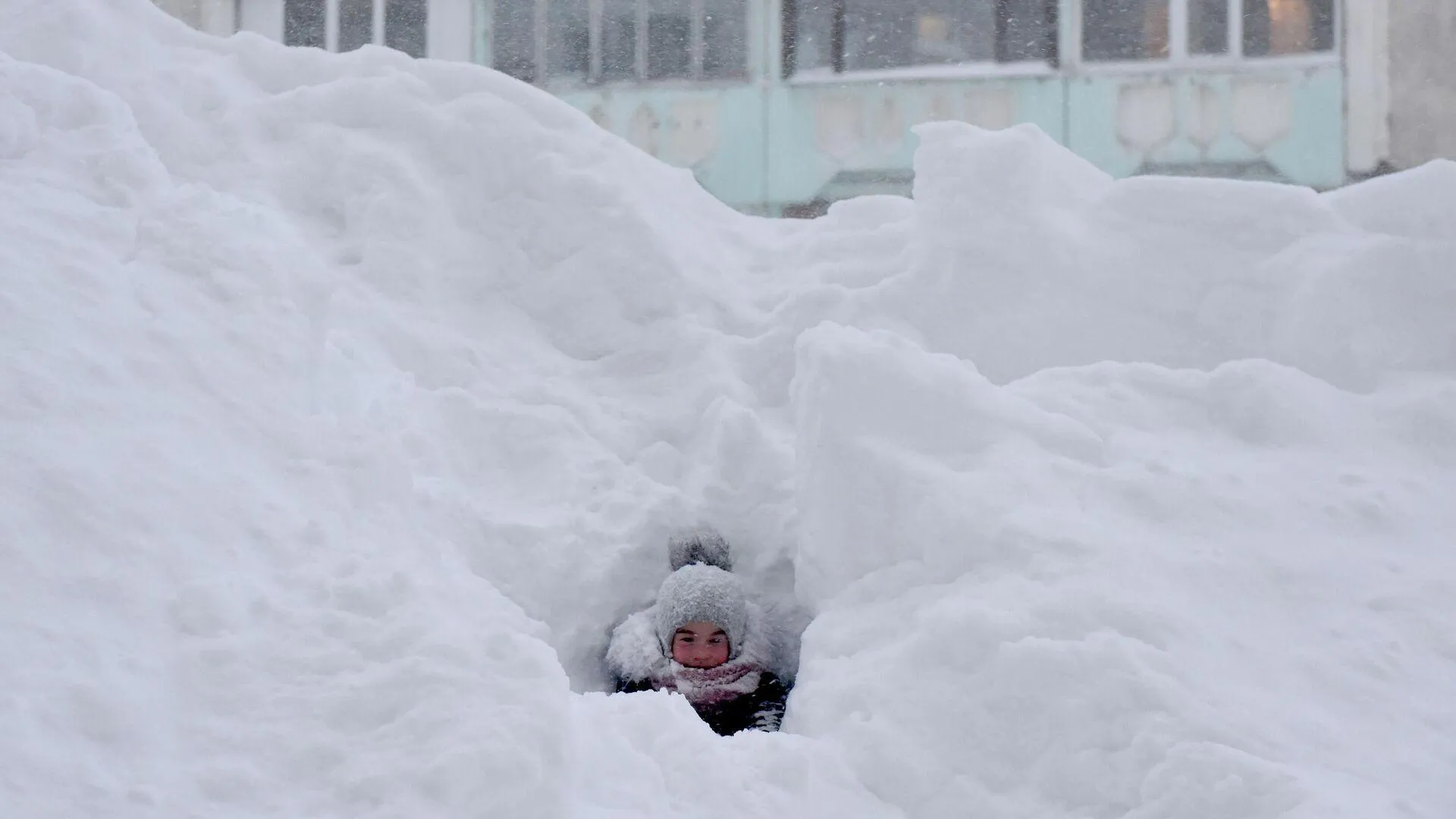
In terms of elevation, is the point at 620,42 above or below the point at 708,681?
above

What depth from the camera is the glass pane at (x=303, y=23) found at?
11000 millimetres

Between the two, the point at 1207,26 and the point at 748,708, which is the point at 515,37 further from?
the point at 748,708

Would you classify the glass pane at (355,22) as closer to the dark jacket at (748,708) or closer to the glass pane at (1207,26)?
the glass pane at (1207,26)

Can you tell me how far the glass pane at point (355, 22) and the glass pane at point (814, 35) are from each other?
3.78 m

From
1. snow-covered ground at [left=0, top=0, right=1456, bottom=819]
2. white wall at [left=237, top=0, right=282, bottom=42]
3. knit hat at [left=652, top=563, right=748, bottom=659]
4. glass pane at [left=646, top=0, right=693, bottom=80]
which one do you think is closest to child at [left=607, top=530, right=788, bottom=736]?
knit hat at [left=652, top=563, right=748, bottom=659]

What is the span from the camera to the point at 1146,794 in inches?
85.5

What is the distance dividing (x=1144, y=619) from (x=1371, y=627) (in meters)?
0.51

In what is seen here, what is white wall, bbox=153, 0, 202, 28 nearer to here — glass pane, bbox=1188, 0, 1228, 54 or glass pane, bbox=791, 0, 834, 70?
glass pane, bbox=791, 0, 834, 70

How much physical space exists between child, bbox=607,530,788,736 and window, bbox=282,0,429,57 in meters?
8.74

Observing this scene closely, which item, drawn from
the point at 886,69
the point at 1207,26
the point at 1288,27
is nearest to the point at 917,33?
the point at 886,69

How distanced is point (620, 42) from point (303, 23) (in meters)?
2.94

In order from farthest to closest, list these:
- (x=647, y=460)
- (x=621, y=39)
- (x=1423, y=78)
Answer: (x=621, y=39), (x=1423, y=78), (x=647, y=460)

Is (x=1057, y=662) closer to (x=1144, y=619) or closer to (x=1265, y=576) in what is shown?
(x=1144, y=619)

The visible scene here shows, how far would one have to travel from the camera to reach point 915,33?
1041 centimetres
